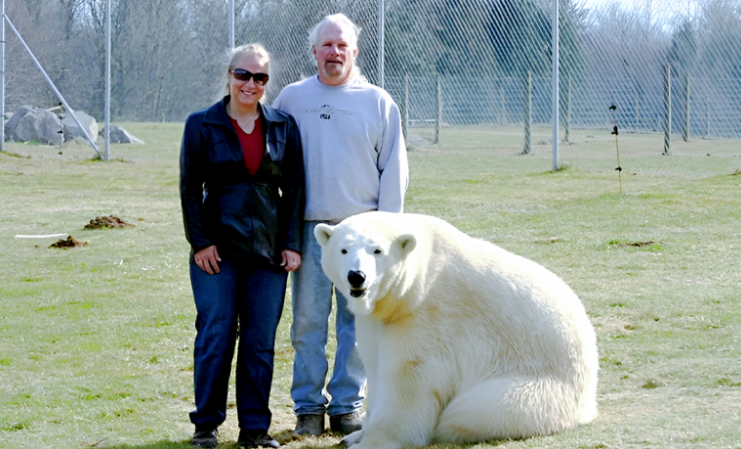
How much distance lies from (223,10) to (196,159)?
1532cm

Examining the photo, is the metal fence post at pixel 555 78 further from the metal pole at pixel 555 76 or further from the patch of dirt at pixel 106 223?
the patch of dirt at pixel 106 223

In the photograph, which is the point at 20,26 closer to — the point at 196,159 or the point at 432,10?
the point at 432,10

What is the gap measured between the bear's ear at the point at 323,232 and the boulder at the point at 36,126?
21.2m

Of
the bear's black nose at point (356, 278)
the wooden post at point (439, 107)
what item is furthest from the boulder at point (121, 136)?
the bear's black nose at point (356, 278)

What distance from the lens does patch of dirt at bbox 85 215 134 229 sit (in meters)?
12.0

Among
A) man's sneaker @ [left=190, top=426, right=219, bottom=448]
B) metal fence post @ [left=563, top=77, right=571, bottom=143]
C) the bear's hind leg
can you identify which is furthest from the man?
metal fence post @ [left=563, top=77, right=571, bottom=143]

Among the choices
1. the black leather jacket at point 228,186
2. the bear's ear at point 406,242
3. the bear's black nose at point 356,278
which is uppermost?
the black leather jacket at point 228,186

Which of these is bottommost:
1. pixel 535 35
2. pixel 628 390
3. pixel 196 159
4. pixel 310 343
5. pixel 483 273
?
pixel 628 390

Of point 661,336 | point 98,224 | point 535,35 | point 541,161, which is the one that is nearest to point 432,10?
point 535,35

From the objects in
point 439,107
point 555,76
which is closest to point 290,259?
point 555,76

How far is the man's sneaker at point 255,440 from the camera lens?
4.49 m

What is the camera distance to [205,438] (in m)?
4.49

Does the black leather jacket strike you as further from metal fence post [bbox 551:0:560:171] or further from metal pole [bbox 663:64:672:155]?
metal pole [bbox 663:64:672:155]

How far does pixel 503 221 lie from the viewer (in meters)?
11.9
